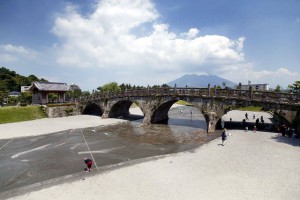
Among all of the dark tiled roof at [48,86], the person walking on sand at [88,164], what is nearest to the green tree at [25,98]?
the dark tiled roof at [48,86]

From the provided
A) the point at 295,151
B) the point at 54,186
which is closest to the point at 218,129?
the point at 295,151

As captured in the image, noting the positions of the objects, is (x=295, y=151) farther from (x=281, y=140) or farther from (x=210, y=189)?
(x=210, y=189)

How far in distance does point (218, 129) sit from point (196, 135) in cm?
502

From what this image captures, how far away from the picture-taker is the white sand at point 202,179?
1434 cm

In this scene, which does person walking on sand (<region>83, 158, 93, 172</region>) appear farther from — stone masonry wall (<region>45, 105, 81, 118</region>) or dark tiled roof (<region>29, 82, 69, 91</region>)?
dark tiled roof (<region>29, 82, 69, 91</region>)

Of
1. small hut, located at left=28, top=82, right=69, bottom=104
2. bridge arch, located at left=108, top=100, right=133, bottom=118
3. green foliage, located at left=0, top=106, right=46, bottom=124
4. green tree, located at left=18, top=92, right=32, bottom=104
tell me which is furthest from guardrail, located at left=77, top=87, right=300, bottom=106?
green tree, located at left=18, top=92, right=32, bottom=104

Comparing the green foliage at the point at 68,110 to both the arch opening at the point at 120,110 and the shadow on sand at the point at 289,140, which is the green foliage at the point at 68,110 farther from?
the shadow on sand at the point at 289,140

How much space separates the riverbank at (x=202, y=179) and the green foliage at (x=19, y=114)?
124 ft

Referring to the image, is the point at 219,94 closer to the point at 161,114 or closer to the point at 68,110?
the point at 161,114

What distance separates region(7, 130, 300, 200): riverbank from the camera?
1438cm

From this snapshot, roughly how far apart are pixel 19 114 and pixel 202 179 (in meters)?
46.5

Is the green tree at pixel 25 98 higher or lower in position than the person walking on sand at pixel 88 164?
higher

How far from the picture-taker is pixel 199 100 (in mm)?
37719

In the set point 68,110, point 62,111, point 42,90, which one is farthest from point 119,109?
point 42,90
